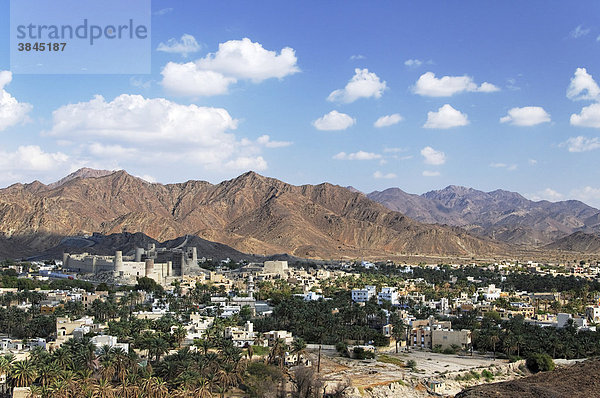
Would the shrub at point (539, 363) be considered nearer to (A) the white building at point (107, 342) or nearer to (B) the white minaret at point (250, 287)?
(A) the white building at point (107, 342)

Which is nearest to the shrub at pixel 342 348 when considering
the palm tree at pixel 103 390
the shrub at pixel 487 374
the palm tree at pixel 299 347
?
the palm tree at pixel 299 347

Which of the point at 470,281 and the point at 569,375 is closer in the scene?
the point at 569,375

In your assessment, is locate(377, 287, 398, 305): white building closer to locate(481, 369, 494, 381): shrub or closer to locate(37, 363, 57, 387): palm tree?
locate(481, 369, 494, 381): shrub

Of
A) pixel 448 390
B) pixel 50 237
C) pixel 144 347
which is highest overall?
pixel 50 237

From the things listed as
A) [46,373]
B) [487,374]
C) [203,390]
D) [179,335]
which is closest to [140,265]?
[179,335]

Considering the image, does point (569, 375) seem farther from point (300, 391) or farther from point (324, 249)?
point (324, 249)

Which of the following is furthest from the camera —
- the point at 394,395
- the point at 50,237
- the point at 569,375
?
the point at 50,237

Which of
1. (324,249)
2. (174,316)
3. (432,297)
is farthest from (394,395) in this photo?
(324,249)
